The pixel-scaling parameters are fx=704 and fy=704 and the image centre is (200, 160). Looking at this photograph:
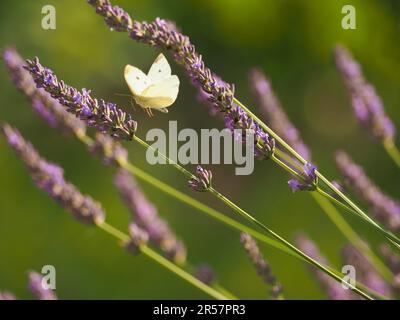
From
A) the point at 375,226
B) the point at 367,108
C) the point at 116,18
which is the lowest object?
the point at 375,226

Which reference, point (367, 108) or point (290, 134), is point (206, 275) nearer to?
point (290, 134)

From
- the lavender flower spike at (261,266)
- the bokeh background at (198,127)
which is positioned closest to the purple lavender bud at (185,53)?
the lavender flower spike at (261,266)

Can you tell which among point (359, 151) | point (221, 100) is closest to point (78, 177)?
point (359, 151)

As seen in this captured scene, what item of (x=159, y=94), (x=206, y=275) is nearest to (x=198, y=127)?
(x=206, y=275)

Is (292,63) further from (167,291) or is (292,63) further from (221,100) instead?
(221,100)

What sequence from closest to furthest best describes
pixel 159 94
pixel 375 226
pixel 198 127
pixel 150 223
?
pixel 375 226, pixel 159 94, pixel 150 223, pixel 198 127

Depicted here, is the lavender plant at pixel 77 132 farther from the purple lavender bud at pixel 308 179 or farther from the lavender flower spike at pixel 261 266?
the purple lavender bud at pixel 308 179

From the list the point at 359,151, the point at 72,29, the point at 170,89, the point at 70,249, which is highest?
the point at 72,29
